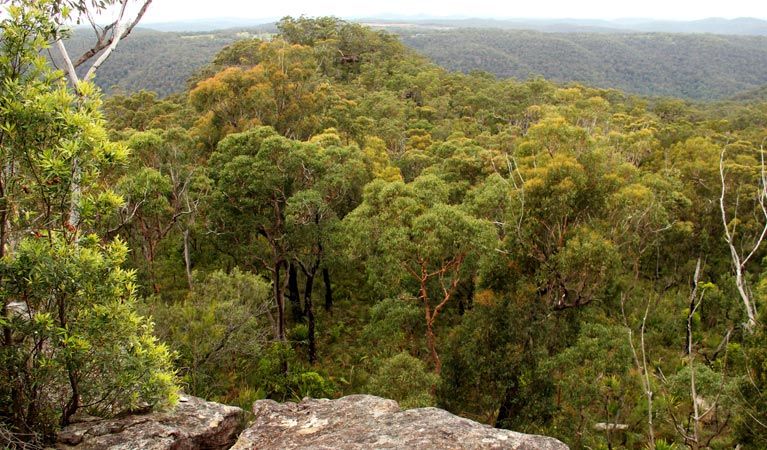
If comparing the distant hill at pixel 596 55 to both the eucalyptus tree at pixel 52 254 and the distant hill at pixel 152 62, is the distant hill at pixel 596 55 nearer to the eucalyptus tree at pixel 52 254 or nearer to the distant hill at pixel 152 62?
the distant hill at pixel 152 62

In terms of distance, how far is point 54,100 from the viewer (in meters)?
4.15

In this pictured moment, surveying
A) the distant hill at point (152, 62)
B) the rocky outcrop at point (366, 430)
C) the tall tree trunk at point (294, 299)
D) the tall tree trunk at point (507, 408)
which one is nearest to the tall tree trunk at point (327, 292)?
the tall tree trunk at point (294, 299)

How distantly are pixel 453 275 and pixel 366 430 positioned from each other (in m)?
5.86

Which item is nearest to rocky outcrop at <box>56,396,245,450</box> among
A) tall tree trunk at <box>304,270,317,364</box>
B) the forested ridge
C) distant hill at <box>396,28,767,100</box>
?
the forested ridge

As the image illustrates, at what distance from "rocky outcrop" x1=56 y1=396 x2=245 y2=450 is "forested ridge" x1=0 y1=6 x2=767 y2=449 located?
0.96m

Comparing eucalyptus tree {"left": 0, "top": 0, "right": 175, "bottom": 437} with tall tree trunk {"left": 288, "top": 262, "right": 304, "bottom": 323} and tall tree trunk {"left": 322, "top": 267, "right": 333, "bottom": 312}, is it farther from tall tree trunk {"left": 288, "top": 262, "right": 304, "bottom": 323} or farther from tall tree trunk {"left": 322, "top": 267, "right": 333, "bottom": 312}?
tall tree trunk {"left": 322, "top": 267, "right": 333, "bottom": 312}

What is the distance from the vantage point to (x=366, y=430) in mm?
5648

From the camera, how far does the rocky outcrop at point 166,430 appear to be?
17.2 feet

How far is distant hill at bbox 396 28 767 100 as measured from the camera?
134 metres

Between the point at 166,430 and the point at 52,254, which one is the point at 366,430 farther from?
the point at 52,254

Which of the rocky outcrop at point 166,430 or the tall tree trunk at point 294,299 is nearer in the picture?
the rocky outcrop at point 166,430

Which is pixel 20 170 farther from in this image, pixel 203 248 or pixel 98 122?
pixel 203 248

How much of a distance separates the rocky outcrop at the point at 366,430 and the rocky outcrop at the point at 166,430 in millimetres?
479

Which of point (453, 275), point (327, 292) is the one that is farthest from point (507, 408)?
point (327, 292)
